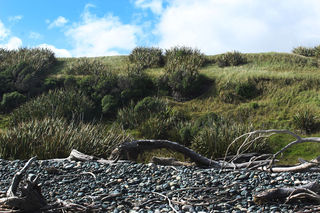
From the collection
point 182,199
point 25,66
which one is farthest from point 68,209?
point 25,66

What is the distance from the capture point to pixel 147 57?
24125mm

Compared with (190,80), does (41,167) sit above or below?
below

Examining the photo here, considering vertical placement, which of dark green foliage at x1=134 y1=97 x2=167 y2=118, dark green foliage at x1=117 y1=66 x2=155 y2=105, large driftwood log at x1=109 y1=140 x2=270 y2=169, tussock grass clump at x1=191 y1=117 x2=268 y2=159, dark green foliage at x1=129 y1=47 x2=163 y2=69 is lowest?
tussock grass clump at x1=191 y1=117 x2=268 y2=159

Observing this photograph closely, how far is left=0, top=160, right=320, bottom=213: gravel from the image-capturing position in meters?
4.44

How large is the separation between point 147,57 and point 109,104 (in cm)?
771

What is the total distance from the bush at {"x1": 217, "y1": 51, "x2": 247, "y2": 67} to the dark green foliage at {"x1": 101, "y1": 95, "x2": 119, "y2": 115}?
28.8ft

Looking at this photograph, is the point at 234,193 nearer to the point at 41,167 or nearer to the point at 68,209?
the point at 68,209

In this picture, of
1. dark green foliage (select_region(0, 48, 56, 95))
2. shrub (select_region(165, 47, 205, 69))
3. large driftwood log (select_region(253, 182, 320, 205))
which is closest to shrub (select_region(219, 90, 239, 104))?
shrub (select_region(165, 47, 205, 69))

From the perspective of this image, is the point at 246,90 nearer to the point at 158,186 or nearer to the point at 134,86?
the point at 134,86

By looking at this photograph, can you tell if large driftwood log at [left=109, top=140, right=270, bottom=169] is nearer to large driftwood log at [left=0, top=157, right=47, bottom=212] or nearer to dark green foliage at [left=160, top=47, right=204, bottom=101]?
large driftwood log at [left=0, top=157, right=47, bottom=212]

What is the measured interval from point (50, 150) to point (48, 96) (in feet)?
30.3

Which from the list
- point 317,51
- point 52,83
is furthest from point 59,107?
point 317,51

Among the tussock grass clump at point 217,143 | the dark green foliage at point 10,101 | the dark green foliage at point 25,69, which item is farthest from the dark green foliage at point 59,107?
the tussock grass clump at point 217,143

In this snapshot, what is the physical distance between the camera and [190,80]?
19484mm
